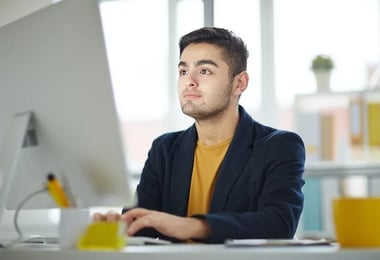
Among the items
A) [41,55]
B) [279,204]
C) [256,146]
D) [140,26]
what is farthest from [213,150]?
[140,26]

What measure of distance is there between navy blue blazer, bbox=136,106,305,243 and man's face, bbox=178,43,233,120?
3.1 inches

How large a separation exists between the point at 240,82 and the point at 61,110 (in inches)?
46.6

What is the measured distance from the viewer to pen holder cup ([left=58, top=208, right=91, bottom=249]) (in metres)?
1.12

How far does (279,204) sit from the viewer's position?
5.77ft

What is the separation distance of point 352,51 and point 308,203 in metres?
1.02

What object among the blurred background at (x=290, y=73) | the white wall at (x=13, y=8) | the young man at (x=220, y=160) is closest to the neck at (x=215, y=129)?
the young man at (x=220, y=160)

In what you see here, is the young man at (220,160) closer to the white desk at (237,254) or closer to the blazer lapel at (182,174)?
the blazer lapel at (182,174)

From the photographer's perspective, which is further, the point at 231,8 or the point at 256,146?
the point at 231,8

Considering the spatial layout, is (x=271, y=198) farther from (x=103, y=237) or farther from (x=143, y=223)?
(x=103, y=237)

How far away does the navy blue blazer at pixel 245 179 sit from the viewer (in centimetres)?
172

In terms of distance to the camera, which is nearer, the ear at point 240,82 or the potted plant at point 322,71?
the ear at point 240,82

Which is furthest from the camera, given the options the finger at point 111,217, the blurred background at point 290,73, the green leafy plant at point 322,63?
the green leafy plant at point 322,63

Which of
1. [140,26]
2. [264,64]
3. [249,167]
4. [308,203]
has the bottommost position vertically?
[308,203]

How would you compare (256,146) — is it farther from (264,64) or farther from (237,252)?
(264,64)
